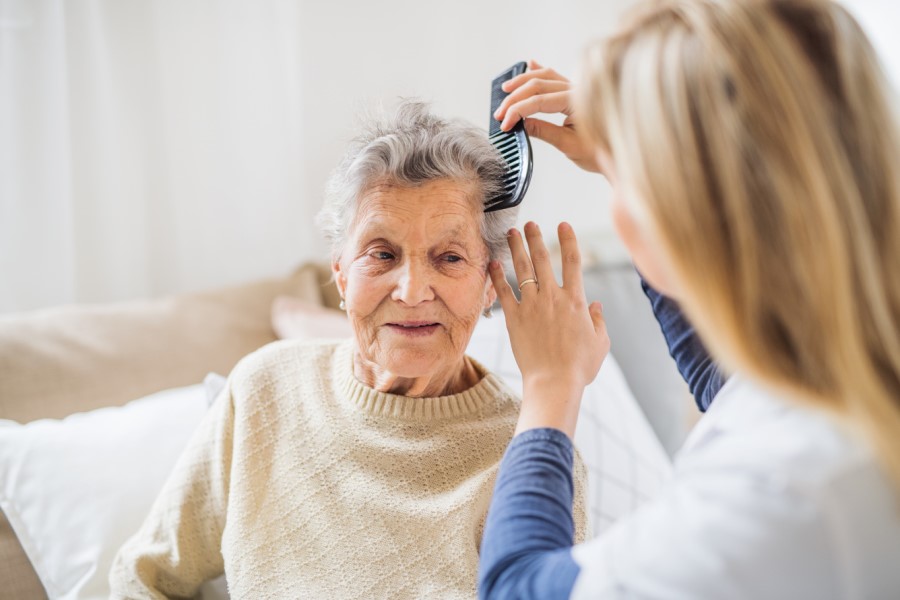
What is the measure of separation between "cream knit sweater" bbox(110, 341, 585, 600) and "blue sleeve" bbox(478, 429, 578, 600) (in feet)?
1.11

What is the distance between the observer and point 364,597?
1270mm

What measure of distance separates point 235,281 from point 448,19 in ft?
3.42

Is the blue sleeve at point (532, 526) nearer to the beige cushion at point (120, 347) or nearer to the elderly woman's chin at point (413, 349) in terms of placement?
the elderly woman's chin at point (413, 349)

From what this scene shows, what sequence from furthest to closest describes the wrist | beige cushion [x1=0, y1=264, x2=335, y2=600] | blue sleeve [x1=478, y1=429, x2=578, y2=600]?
beige cushion [x1=0, y1=264, x2=335, y2=600] → the wrist → blue sleeve [x1=478, y1=429, x2=578, y2=600]

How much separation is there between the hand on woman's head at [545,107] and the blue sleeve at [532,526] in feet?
1.62

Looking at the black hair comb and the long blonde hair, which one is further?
the black hair comb

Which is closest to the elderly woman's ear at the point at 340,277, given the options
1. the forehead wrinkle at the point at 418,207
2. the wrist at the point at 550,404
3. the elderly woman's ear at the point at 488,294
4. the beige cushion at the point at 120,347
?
the forehead wrinkle at the point at 418,207

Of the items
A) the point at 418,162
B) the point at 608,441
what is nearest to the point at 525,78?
the point at 418,162

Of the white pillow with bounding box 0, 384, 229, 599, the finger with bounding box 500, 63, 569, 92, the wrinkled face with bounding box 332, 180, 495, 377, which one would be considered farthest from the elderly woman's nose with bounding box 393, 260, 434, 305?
the white pillow with bounding box 0, 384, 229, 599

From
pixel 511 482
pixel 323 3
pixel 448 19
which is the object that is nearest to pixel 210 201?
pixel 323 3

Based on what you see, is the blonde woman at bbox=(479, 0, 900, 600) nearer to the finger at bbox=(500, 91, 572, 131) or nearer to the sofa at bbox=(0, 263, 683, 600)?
the finger at bbox=(500, 91, 572, 131)

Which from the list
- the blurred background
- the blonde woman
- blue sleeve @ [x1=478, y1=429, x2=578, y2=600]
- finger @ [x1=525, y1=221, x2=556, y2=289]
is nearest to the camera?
the blonde woman

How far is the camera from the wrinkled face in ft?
4.23

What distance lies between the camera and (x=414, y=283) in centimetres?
127
